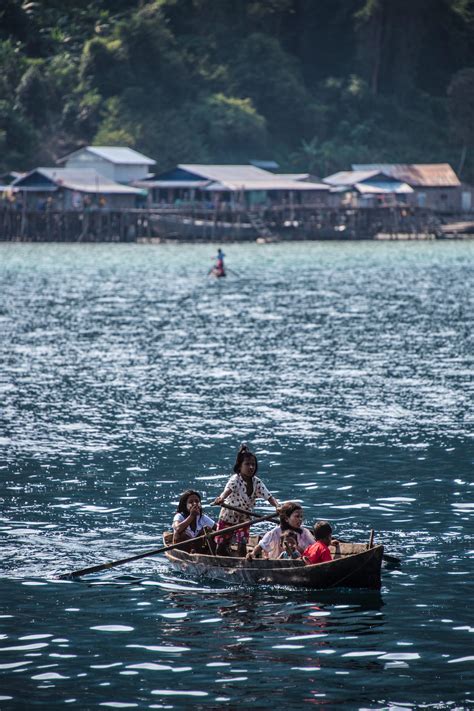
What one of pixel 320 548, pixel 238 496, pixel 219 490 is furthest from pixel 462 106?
pixel 320 548

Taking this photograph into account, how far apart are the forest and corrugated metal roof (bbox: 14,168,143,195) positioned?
13228 mm

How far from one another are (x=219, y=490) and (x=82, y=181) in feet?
385

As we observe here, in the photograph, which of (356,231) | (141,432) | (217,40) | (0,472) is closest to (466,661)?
(0,472)

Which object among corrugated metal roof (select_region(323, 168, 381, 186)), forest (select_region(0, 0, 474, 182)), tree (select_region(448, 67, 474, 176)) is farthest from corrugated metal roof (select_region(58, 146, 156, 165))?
tree (select_region(448, 67, 474, 176))

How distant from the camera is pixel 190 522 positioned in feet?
72.8

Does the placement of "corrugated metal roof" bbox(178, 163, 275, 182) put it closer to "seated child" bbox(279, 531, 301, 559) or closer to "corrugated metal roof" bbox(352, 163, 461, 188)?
"corrugated metal roof" bbox(352, 163, 461, 188)

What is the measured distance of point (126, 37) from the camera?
169 m

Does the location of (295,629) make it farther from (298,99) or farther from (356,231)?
(298,99)

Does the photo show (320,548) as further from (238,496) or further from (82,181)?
(82,181)

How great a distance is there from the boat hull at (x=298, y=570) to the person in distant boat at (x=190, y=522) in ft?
1.08

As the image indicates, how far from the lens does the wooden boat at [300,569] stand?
20297 millimetres

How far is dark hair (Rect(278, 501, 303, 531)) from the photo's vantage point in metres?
20.8

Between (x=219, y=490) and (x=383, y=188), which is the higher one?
(x=383, y=188)

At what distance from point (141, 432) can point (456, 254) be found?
9732cm
